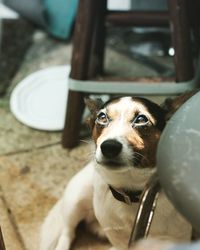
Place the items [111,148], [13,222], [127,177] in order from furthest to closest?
[13,222] → [127,177] → [111,148]

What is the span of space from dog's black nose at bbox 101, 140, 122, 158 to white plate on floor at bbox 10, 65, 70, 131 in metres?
1.02

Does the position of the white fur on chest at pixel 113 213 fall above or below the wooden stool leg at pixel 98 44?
below

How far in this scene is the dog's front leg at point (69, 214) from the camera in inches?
65.0

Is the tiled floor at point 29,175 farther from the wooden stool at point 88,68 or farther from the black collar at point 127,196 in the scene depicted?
the black collar at point 127,196

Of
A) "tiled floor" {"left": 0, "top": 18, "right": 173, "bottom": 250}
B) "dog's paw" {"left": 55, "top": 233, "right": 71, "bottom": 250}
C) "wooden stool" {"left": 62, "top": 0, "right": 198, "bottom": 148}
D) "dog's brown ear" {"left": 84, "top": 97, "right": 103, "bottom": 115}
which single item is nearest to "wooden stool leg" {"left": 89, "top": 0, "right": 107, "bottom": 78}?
"wooden stool" {"left": 62, "top": 0, "right": 198, "bottom": 148}

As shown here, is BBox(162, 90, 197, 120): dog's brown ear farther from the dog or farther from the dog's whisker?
the dog's whisker

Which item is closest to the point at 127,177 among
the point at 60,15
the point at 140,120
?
the point at 140,120

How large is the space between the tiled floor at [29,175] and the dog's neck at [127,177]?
409 millimetres

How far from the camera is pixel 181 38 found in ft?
5.92

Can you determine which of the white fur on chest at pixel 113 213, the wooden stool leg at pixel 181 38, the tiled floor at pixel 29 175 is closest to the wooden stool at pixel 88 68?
the wooden stool leg at pixel 181 38

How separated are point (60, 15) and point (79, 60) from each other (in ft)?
3.40

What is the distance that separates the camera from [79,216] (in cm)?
170

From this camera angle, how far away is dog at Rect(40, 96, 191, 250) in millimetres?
1305

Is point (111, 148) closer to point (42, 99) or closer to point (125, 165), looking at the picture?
point (125, 165)
